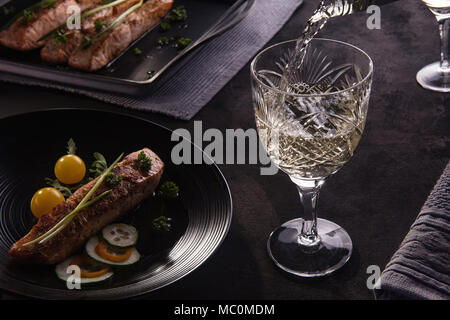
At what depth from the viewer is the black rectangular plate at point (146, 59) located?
2.11 m

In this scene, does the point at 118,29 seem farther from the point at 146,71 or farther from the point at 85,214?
the point at 85,214

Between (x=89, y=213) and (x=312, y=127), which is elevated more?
(x=312, y=127)

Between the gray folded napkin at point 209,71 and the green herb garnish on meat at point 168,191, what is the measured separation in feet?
1.51

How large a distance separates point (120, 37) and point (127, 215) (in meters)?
1.06

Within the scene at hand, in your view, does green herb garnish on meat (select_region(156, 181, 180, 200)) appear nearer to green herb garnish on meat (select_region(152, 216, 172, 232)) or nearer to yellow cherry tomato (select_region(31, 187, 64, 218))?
green herb garnish on meat (select_region(152, 216, 172, 232))

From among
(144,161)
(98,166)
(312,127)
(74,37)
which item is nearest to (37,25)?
(74,37)

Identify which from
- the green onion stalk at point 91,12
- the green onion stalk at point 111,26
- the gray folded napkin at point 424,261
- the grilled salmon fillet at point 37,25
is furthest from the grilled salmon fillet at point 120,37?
the gray folded napkin at point 424,261

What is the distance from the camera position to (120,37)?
2.42m

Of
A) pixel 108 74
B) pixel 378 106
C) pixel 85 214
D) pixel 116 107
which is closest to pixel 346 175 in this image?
pixel 378 106

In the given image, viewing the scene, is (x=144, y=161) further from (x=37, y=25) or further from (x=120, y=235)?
(x=37, y=25)

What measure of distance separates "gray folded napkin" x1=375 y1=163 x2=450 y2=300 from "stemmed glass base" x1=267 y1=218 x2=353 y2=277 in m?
0.14

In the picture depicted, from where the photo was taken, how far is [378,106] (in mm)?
2021
